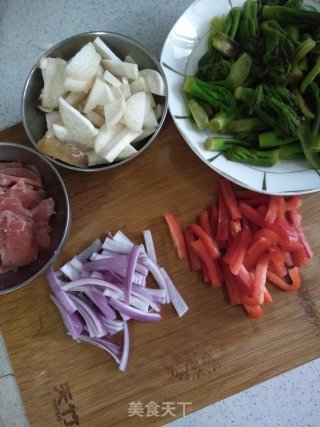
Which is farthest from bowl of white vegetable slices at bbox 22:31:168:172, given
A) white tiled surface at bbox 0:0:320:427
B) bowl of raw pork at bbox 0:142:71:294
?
white tiled surface at bbox 0:0:320:427

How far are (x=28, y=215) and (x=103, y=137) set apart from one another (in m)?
0.40

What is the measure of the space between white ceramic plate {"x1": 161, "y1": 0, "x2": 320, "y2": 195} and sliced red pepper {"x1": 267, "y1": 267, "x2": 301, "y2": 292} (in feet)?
1.03

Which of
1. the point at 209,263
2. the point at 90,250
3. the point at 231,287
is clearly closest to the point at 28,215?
the point at 90,250

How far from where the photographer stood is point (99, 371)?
5.45 ft

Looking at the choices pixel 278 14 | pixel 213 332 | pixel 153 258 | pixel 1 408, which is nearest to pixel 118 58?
pixel 278 14

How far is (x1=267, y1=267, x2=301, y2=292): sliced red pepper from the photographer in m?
1.66

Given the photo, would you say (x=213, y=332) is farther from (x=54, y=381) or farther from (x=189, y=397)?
(x=54, y=381)

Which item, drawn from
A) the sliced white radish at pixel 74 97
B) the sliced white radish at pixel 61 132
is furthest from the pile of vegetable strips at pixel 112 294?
the sliced white radish at pixel 74 97

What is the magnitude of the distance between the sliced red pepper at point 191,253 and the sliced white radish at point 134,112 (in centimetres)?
45

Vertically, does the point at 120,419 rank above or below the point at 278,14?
below

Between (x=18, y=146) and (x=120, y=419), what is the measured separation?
1090 millimetres

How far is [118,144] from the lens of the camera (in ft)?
5.10

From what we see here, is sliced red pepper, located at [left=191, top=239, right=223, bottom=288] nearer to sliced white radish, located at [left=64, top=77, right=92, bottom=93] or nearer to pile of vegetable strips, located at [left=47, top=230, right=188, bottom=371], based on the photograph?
pile of vegetable strips, located at [left=47, top=230, right=188, bottom=371]

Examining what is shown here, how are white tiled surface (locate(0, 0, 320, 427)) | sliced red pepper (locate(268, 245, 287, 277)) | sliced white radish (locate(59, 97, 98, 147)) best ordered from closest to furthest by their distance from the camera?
sliced white radish (locate(59, 97, 98, 147)) → sliced red pepper (locate(268, 245, 287, 277)) → white tiled surface (locate(0, 0, 320, 427))
